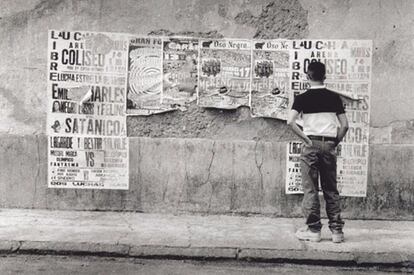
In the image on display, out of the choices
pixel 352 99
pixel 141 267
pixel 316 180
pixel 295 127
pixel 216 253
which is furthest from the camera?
pixel 352 99

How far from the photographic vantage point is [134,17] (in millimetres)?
8250

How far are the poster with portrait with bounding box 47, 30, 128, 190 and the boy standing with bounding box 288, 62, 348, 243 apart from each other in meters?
2.42

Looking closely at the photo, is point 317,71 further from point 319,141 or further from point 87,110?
point 87,110

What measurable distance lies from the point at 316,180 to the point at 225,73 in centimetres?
197

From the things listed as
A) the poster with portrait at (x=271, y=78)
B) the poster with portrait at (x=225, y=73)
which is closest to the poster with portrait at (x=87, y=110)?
the poster with portrait at (x=225, y=73)

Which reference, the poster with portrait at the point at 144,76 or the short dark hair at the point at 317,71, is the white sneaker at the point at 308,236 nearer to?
the short dark hair at the point at 317,71

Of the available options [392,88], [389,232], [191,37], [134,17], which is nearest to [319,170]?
[389,232]

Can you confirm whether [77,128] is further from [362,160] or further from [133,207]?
[362,160]

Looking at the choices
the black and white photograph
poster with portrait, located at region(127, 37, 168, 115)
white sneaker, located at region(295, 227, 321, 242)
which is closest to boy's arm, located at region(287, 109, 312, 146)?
white sneaker, located at region(295, 227, 321, 242)

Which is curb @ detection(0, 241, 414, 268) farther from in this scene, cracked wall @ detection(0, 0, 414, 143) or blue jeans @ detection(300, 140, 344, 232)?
cracked wall @ detection(0, 0, 414, 143)

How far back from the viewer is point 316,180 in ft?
23.4

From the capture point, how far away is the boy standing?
277 inches

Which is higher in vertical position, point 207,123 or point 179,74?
point 179,74

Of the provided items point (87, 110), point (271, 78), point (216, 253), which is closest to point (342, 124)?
point (271, 78)
